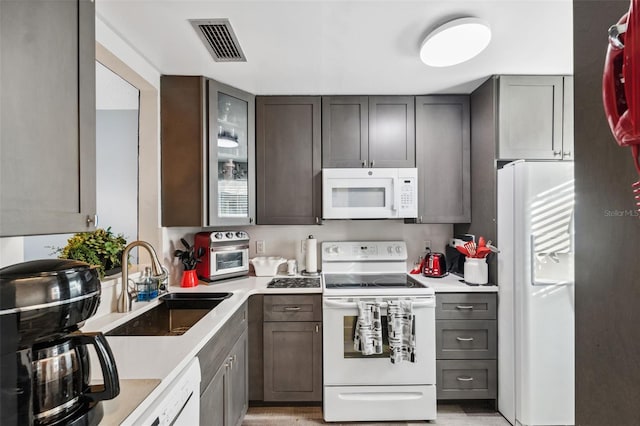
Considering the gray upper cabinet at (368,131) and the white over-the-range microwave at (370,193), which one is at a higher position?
the gray upper cabinet at (368,131)

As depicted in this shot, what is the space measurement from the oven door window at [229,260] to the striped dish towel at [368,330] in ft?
3.37

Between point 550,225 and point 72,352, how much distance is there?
7.84 ft

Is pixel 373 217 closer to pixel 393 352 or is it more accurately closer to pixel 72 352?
pixel 393 352

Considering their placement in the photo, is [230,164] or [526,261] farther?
[230,164]

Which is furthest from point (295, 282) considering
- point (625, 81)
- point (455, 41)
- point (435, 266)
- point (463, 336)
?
point (625, 81)

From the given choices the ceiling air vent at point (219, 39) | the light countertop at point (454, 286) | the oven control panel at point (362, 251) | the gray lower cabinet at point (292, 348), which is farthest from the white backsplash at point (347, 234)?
the ceiling air vent at point (219, 39)

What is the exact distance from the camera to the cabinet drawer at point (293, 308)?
2.40m

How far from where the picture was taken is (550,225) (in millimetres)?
2107

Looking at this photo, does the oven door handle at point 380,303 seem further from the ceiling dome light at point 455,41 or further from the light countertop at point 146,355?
the ceiling dome light at point 455,41

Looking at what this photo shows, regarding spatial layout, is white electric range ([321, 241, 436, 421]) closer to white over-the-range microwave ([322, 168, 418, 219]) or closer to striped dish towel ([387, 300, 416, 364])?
striped dish towel ([387, 300, 416, 364])

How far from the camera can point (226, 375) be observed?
1813mm

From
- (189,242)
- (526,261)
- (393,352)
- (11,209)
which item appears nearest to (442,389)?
(393,352)

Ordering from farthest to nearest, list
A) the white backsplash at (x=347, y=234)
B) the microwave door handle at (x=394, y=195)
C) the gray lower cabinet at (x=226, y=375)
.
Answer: the white backsplash at (x=347, y=234)
the microwave door handle at (x=394, y=195)
the gray lower cabinet at (x=226, y=375)

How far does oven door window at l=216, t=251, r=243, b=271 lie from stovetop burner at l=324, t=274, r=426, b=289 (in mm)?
704
